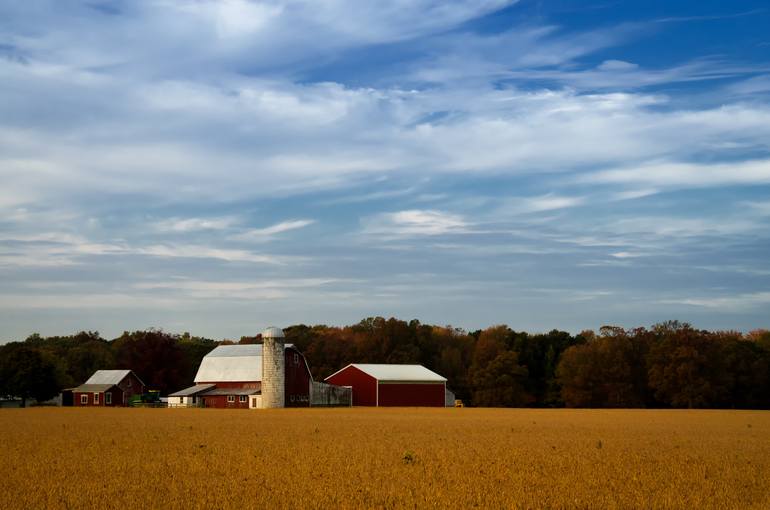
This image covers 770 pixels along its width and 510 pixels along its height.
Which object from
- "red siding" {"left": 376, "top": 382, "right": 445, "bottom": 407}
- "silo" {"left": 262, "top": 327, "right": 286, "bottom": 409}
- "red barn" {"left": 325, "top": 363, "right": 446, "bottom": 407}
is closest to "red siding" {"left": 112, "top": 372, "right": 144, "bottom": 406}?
"silo" {"left": 262, "top": 327, "right": 286, "bottom": 409}

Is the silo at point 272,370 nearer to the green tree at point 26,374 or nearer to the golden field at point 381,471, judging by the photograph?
the green tree at point 26,374

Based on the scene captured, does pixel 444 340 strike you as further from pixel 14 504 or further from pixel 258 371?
pixel 14 504

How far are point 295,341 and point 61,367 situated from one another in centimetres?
3159

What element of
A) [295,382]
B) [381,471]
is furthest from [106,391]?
[381,471]

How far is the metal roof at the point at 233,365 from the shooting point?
91.9 meters

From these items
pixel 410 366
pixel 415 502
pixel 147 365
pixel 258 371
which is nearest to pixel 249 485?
pixel 415 502

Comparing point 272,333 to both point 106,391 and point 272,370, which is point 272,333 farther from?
point 106,391

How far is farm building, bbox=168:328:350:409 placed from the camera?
84250mm

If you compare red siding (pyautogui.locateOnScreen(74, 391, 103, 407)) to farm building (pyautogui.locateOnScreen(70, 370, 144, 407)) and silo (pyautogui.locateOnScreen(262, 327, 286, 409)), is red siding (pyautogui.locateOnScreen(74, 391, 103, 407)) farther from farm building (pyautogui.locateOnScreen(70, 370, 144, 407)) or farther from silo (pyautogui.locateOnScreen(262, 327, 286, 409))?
silo (pyautogui.locateOnScreen(262, 327, 286, 409))

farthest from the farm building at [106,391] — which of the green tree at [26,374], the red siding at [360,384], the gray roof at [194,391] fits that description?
the red siding at [360,384]

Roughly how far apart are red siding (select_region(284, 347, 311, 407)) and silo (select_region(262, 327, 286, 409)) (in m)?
1.93

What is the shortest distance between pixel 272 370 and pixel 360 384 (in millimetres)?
11481

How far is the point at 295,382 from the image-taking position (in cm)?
8838

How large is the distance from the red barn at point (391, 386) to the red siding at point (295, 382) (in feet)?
16.9
